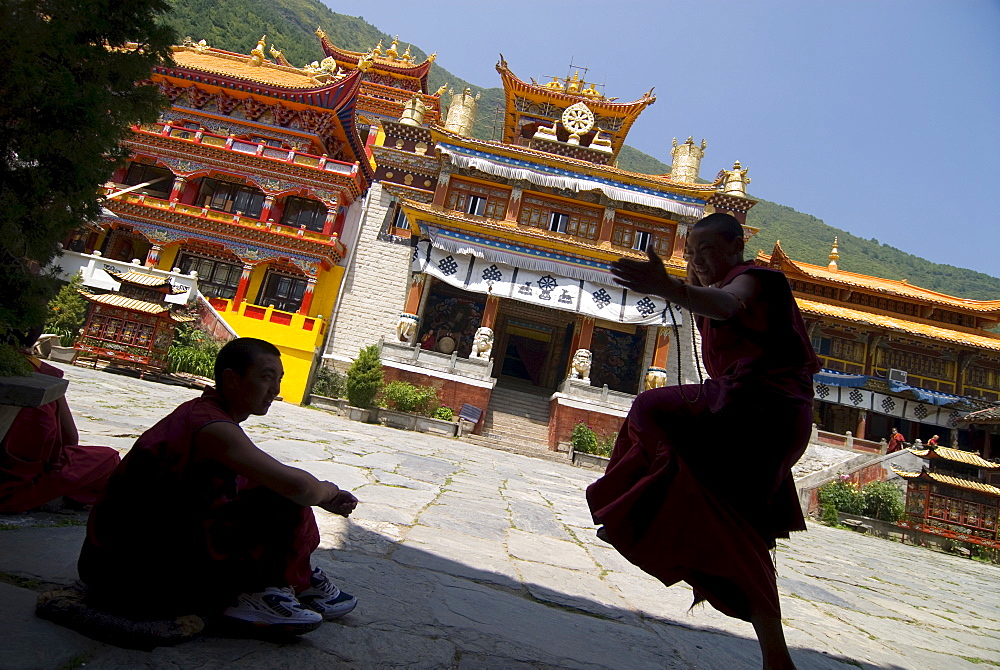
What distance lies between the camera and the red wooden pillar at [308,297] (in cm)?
1728

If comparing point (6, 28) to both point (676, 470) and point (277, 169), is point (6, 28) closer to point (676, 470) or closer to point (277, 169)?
point (676, 470)

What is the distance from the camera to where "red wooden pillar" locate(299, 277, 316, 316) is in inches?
680

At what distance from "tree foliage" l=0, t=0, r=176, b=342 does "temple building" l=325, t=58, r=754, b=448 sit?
13.2 m

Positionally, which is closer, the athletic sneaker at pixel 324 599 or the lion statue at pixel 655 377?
the athletic sneaker at pixel 324 599

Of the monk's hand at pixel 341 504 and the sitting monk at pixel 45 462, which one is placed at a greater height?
the monk's hand at pixel 341 504

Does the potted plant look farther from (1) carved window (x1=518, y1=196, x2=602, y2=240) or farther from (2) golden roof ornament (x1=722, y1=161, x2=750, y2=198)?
(2) golden roof ornament (x1=722, y1=161, x2=750, y2=198)

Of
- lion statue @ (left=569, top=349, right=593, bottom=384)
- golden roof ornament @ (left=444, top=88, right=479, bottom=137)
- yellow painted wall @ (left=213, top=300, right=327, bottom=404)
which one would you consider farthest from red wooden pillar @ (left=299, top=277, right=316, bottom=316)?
lion statue @ (left=569, top=349, right=593, bottom=384)

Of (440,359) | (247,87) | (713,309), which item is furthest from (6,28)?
(247,87)

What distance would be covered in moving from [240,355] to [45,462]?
4.46 ft

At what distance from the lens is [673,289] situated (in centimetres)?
145

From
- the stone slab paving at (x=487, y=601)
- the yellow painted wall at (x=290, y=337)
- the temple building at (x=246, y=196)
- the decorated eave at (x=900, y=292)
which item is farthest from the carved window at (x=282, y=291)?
the decorated eave at (x=900, y=292)

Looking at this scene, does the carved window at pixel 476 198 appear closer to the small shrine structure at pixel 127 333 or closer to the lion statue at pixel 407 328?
the lion statue at pixel 407 328

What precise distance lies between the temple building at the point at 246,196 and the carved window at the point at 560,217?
6.19 metres

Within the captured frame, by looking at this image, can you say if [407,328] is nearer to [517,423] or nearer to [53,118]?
[517,423]
